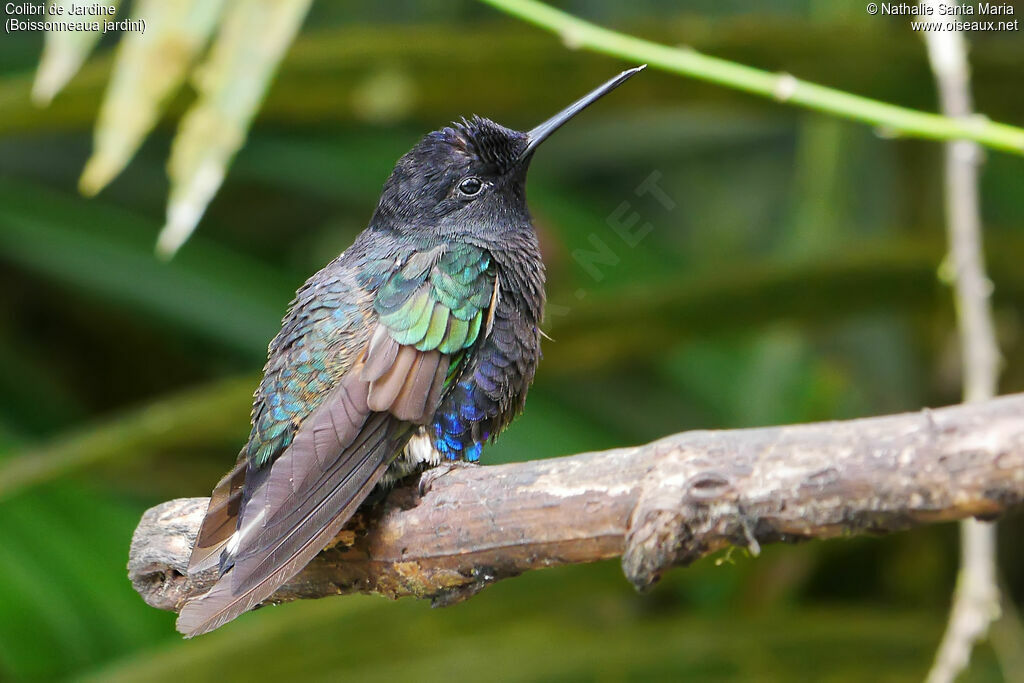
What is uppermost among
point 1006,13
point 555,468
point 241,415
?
point 1006,13

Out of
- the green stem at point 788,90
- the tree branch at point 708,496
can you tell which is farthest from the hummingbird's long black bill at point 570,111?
the tree branch at point 708,496

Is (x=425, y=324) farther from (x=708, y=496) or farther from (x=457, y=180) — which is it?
(x=708, y=496)

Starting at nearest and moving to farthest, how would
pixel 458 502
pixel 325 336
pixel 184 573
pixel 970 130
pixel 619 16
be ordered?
1. pixel 970 130
2. pixel 458 502
3. pixel 184 573
4. pixel 325 336
5. pixel 619 16

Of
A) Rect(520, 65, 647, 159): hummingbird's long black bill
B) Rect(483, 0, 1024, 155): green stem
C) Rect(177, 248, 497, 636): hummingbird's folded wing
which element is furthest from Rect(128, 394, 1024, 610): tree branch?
Rect(520, 65, 647, 159): hummingbird's long black bill

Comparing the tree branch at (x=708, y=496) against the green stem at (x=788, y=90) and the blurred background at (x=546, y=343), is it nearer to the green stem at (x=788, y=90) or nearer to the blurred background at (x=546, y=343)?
the green stem at (x=788, y=90)

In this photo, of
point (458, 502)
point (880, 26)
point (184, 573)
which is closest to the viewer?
point (458, 502)

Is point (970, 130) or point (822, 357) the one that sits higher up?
point (970, 130)

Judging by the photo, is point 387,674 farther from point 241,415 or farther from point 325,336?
point 325,336

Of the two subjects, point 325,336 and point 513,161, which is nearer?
point 325,336

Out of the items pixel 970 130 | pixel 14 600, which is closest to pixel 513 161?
pixel 970 130
